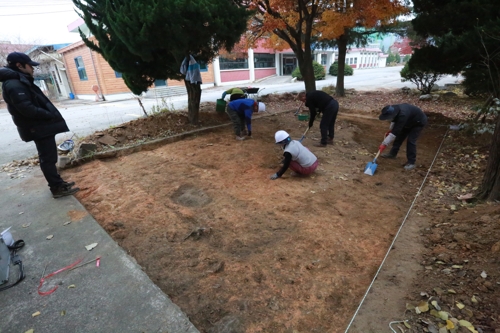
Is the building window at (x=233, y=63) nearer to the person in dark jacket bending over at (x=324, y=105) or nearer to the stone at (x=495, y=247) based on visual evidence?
the person in dark jacket bending over at (x=324, y=105)

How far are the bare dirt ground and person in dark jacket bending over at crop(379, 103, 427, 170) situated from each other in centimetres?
37

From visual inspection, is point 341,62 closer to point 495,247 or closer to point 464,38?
point 464,38

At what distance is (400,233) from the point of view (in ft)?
9.36

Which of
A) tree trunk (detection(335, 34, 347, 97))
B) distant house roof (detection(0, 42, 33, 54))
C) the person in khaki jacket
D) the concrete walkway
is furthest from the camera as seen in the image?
distant house roof (detection(0, 42, 33, 54))

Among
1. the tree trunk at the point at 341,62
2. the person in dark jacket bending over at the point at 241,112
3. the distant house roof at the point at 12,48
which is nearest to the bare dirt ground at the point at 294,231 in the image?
the person in dark jacket bending over at the point at 241,112

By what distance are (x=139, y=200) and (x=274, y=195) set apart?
1.83 m

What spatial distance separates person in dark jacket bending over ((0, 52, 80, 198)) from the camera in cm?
307

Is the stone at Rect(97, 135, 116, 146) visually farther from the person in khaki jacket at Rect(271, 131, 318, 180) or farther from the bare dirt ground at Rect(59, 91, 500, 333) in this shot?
the person in khaki jacket at Rect(271, 131, 318, 180)

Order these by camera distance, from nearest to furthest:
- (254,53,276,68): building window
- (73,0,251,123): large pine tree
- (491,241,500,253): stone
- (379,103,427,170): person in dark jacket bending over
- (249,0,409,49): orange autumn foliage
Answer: (491,241,500,253): stone
(379,103,427,170): person in dark jacket bending over
(73,0,251,123): large pine tree
(249,0,409,49): orange autumn foliage
(254,53,276,68): building window

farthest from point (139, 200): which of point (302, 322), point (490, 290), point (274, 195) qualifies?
point (490, 290)

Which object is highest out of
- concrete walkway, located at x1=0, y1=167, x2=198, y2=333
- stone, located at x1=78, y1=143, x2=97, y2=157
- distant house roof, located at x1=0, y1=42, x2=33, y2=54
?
distant house roof, located at x1=0, y1=42, x2=33, y2=54

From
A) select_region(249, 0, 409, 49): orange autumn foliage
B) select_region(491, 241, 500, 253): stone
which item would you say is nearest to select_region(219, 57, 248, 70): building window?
select_region(249, 0, 409, 49): orange autumn foliage

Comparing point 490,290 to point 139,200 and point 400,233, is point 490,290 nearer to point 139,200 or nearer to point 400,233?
point 400,233

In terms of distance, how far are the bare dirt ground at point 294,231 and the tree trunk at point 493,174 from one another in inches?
9.5
